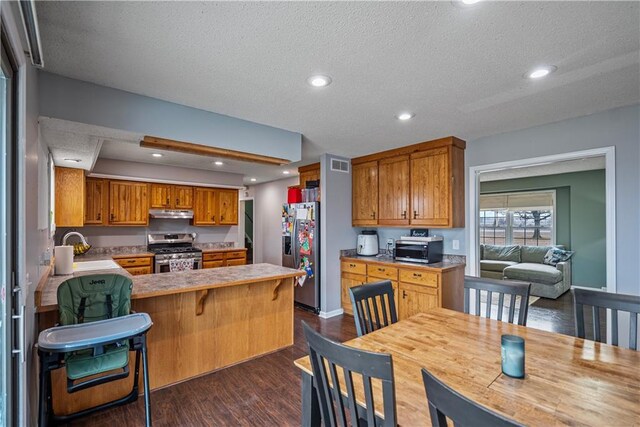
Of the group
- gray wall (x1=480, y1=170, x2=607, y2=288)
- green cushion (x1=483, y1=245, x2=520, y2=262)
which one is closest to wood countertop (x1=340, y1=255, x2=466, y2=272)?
green cushion (x1=483, y1=245, x2=520, y2=262)

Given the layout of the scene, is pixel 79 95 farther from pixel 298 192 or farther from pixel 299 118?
pixel 298 192

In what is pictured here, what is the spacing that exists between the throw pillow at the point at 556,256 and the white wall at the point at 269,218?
5.46 meters

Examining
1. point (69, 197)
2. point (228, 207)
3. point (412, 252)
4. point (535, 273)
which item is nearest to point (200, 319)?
point (412, 252)

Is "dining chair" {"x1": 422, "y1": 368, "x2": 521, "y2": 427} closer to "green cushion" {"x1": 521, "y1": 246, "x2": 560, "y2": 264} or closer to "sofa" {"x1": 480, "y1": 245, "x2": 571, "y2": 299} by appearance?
"sofa" {"x1": 480, "y1": 245, "x2": 571, "y2": 299}

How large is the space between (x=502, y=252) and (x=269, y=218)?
18.4ft

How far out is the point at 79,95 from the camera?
2.22 m

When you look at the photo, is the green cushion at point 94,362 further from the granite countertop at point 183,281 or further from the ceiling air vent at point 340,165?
the ceiling air vent at point 340,165

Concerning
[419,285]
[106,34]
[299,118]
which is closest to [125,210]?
[299,118]

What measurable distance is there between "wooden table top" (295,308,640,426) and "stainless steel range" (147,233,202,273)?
4375 mm

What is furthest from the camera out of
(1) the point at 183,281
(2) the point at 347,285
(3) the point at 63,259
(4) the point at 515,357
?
(2) the point at 347,285

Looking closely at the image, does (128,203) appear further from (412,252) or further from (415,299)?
(415,299)

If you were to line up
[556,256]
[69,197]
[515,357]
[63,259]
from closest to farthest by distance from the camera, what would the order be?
1. [515,357]
2. [63,259]
3. [69,197]
4. [556,256]

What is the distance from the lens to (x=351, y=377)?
1.01m

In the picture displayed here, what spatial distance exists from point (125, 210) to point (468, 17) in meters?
5.34
